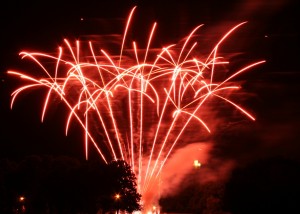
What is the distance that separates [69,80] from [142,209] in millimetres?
12464

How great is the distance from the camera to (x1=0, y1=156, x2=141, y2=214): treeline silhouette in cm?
3778

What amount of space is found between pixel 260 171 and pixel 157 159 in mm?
13596

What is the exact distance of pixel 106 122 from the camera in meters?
31.9

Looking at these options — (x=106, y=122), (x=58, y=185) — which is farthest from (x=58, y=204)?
(x=106, y=122)

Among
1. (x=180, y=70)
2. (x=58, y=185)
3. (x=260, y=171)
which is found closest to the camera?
(x=180, y=70)

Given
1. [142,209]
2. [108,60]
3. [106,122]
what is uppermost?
[108,60]

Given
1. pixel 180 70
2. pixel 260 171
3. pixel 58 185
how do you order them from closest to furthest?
1. pixel 180 70
2. pixel 58 185
3. pixel 260 171

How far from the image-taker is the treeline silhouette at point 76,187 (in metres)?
37.8

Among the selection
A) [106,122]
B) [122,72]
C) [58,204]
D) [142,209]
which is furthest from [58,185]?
[122,72]

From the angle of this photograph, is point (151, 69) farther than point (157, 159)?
No

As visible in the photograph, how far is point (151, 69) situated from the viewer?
30.4 m

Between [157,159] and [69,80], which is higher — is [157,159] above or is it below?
below

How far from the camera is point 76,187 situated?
37.8 m

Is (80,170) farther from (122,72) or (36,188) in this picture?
(122,72)
